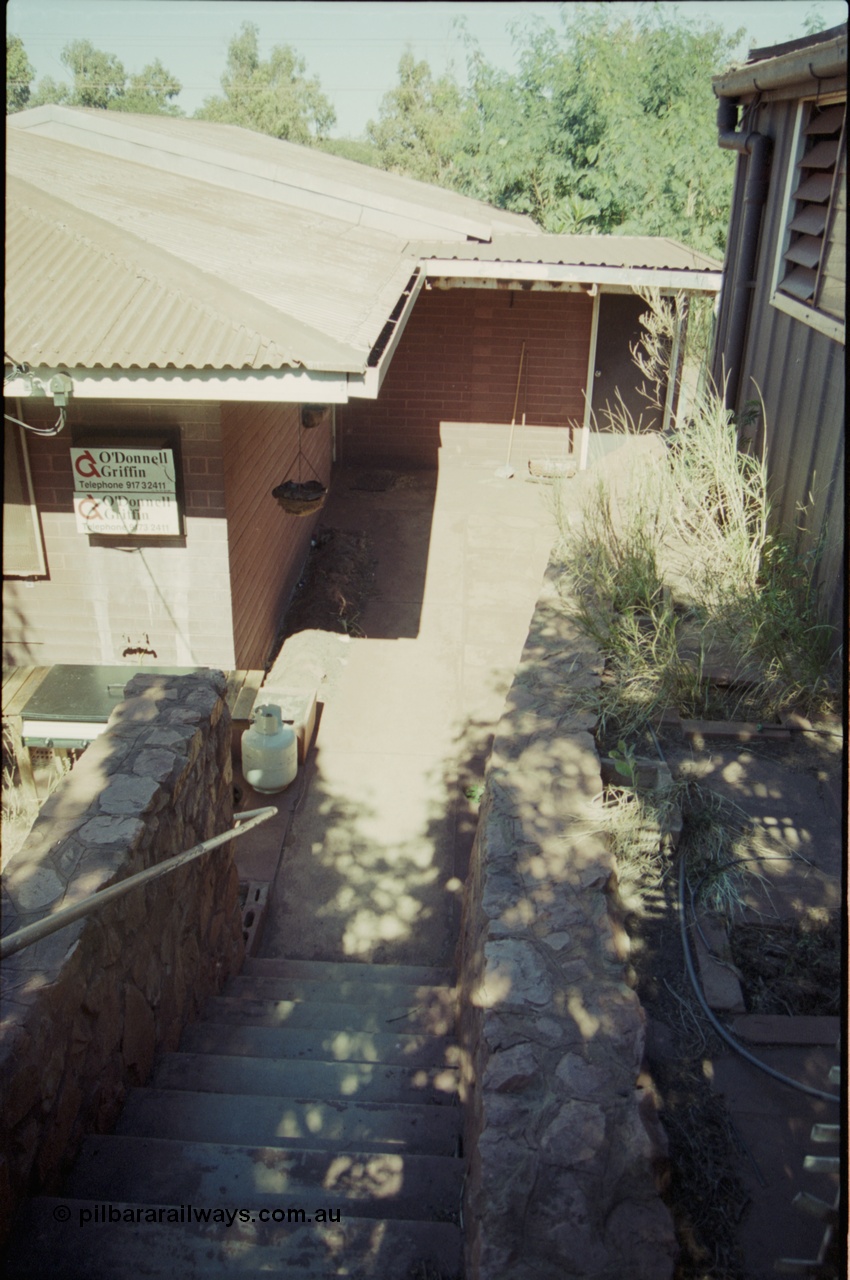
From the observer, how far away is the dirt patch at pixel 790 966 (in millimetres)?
3424

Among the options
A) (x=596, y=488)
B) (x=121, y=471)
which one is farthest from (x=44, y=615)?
(x=596, y=488)

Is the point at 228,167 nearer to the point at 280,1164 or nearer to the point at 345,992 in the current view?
the point at 345,992

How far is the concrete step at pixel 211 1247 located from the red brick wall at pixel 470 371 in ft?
37.4

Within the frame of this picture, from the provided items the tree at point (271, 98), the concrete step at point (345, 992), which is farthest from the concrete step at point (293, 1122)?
the tree at point (271, 98)

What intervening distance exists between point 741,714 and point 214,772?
8.73 ft

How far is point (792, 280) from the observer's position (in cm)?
654

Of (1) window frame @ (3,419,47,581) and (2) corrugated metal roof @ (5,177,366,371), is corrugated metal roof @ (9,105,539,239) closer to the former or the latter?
(2) corrugated metal roof @ (5,177,366,371)

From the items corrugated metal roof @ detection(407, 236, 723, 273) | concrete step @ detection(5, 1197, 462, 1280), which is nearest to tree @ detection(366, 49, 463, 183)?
corrugated metal roof @ detection(407, 236, 723, 273)

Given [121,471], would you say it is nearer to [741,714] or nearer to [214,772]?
[214,772]

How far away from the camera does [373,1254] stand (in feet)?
9.21

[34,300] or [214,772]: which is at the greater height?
[34,300]

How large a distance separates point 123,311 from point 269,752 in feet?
9.78

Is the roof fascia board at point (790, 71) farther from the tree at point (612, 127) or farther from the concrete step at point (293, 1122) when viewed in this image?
the tree at point (612, 127)

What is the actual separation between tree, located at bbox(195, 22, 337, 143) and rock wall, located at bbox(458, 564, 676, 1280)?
46.5 metres
